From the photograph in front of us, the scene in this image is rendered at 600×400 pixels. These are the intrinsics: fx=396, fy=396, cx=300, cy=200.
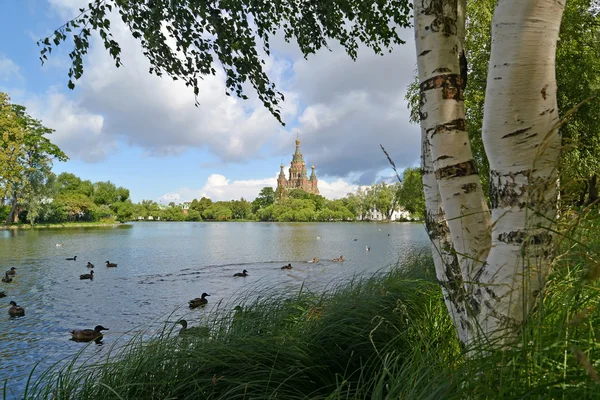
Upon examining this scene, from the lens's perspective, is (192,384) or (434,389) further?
(192,384)

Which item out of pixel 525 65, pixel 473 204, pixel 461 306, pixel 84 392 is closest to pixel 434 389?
pixel 461 306

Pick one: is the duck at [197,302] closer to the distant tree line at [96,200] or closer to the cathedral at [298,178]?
the distant tree line at [96,200]

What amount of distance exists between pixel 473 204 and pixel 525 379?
1142 millimetres

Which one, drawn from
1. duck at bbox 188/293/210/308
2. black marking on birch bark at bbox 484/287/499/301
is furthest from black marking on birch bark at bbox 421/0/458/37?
duck at bbox 188/293/210/308

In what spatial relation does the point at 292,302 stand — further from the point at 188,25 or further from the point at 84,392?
the point at 188,25

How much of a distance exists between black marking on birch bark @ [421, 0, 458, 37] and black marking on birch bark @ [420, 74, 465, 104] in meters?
0.28

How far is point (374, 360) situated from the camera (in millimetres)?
2961

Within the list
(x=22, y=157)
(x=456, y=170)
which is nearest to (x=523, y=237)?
(x=456, y=170)

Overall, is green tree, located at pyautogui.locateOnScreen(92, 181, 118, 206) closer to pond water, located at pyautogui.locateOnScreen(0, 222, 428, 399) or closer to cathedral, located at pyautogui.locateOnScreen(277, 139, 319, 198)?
pond water, located at pyautogui.locateOnScreen(0, 222, 428, 399)

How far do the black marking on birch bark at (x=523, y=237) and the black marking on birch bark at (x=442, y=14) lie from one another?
4.49 ft

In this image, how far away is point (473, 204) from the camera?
2.32 m

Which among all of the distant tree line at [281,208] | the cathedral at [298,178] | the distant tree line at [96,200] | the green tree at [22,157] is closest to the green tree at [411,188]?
the distant tree line at [96,200]

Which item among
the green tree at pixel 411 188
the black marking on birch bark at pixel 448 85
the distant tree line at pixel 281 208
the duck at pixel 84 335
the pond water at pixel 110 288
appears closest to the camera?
the black marking on birch bark at pixel 448 85

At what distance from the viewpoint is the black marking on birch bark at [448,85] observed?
A: 2.46m
